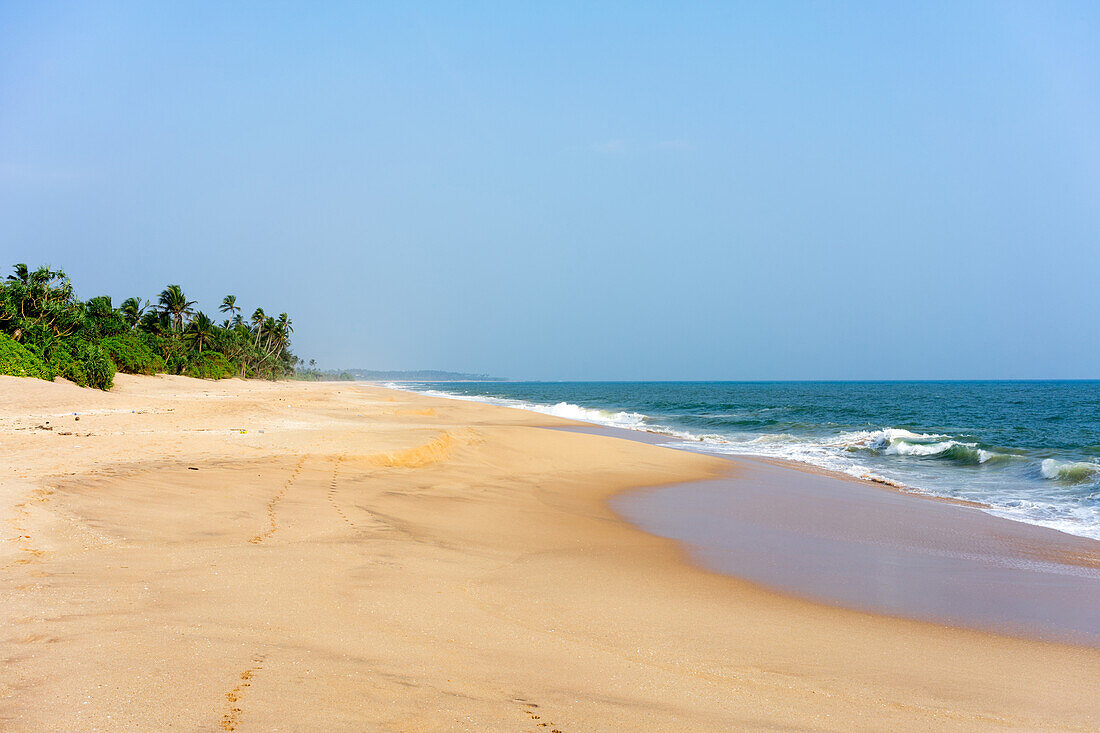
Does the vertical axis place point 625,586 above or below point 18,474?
below

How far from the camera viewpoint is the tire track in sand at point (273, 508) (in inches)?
274

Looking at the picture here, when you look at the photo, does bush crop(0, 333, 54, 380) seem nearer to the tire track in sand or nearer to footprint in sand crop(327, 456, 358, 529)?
footprint in sand crop(327, 456, 358, 529)

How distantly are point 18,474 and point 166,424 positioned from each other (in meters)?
8.30

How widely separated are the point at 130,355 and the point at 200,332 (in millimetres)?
26739

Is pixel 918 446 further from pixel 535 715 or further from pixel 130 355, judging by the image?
pixel 130 355

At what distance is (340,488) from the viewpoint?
1025cm

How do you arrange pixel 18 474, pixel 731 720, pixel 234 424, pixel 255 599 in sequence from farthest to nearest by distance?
1. pixel 234 424
2. pixel 18 474
3. pixel 255 599
4. pixel 731 720

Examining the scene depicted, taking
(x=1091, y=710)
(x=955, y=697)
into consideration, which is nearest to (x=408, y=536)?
(x=955, y=697)

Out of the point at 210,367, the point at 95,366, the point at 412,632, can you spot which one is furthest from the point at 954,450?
the point at 210,367

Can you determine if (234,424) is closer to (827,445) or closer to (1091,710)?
(1091,710)

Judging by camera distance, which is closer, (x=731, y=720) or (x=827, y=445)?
(x=731, y=720)

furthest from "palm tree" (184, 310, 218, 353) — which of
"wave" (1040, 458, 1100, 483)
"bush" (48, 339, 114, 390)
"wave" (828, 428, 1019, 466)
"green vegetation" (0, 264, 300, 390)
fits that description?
"wave" (1040, 458, 1100, 483)

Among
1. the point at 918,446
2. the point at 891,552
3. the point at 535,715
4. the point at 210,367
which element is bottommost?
the point at 891,552

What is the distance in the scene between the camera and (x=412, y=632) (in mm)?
4621
